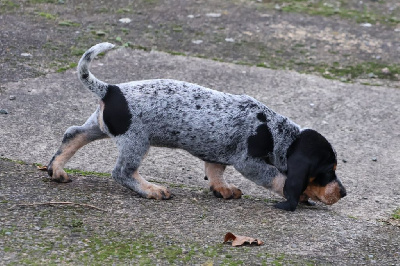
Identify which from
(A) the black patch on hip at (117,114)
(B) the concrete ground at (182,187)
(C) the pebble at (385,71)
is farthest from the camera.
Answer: (C) the pebble at (385,71)

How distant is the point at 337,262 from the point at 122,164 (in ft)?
5.15

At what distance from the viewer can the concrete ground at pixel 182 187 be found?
3977 mm

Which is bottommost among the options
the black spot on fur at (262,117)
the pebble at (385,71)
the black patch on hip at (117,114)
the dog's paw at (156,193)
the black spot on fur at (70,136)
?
the pebble at (385,71)

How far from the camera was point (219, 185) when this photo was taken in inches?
198

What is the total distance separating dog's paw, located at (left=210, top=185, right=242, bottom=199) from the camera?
16.4 ft

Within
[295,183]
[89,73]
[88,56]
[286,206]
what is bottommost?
[286,206]

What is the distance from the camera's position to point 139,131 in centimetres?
473

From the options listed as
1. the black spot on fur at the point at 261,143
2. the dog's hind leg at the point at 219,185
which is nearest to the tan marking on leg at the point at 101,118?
the dog's hind leg at the point at 219,185

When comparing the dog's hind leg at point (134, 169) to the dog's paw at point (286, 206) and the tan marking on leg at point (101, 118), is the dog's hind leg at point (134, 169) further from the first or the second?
the dog's paw at point (286, 206)

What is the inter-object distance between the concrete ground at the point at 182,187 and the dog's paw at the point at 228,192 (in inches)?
2.0

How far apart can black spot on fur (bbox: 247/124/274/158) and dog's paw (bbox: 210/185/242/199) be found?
306 millimetres

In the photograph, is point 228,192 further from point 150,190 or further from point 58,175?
point 58,175

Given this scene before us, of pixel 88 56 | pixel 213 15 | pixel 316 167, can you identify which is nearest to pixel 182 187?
pixel 316 167

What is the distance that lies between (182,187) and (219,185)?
306 mm
